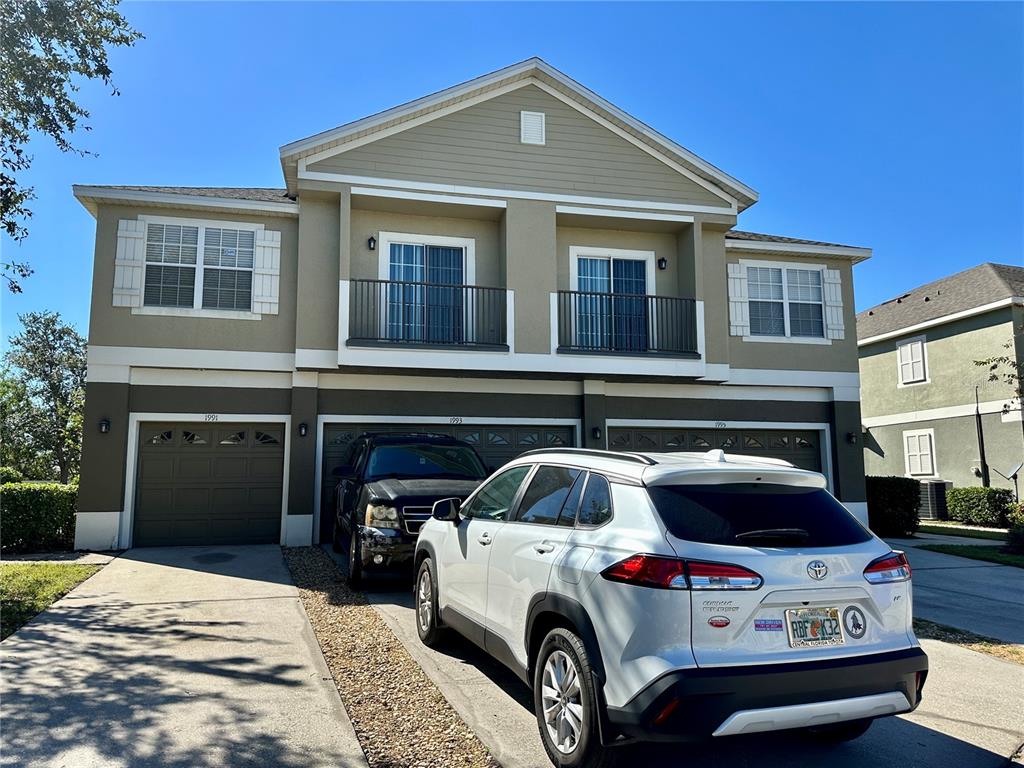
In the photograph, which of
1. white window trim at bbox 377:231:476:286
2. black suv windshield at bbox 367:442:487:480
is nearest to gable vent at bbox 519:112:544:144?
white window trim at bbox 377:231:476:286

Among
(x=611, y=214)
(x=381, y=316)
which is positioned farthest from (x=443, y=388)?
(x=611, y=214)

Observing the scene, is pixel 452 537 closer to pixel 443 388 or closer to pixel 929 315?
pixel 443 388

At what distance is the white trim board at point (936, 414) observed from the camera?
2027 centimetres

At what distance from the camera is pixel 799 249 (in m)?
14.9

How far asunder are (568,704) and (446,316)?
1021cm

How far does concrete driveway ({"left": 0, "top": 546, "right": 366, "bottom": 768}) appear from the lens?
3941 millimetres

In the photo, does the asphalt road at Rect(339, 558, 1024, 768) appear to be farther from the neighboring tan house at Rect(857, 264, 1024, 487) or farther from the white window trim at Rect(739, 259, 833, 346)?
the neighboring tan house at Rect(857, 264, 1024, 487)

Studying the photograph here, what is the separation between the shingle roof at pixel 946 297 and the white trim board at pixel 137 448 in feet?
65.4

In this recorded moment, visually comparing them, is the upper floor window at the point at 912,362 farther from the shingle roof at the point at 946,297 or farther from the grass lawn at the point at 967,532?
the grass lawn at the point at 967,532

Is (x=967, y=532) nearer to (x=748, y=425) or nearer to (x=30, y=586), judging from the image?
(x=748, y=425)

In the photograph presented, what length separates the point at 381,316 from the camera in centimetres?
1280

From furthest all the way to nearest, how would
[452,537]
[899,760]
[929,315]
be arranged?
[929,315] → [452,537] → [899,760]

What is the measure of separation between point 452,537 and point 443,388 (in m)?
7.62

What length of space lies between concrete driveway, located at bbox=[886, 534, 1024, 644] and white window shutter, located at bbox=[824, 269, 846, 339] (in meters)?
4.81
